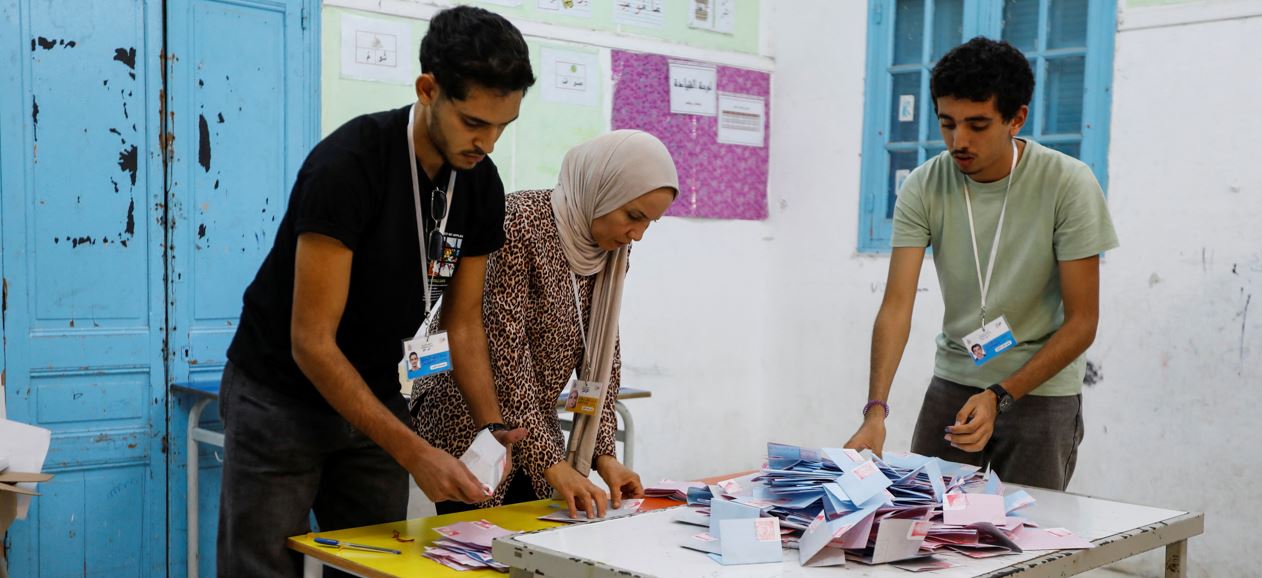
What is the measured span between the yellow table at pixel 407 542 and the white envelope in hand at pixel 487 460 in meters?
0.14

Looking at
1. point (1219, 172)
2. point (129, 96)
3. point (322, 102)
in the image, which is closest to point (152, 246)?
point (129, 96)

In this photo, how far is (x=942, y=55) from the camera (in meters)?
3.93

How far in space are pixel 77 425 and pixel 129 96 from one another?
92cm

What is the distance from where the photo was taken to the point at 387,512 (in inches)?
76.8

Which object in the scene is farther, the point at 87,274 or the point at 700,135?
the point at 700,135

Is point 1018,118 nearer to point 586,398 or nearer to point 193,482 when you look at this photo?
point 586,398

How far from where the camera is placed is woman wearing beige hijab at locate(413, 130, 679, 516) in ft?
6.52

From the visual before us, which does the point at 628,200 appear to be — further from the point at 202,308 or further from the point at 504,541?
the point at 202,308

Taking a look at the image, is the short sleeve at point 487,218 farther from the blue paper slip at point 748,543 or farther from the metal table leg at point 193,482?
the metal table leg at point 193,482

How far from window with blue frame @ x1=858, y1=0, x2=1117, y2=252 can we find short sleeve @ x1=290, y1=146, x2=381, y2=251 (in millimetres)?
2977

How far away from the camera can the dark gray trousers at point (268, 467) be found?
1763 millimetres

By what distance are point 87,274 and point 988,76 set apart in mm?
2389

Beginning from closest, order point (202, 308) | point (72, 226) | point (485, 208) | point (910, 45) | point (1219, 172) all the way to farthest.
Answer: point (485, 208) < point (72, 226) < point (202, 308) < point (1219, 172) < point (910, 45)

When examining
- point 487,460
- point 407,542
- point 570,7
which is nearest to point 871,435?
point 487,460
